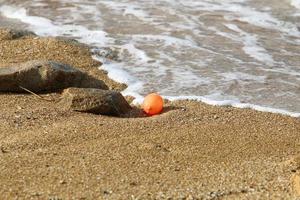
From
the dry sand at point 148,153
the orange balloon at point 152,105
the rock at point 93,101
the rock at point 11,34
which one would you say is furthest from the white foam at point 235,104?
the rock at point 11,34

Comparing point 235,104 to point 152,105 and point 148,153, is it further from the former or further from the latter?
point 148,153

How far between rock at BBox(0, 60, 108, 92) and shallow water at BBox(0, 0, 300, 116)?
1.76 ft

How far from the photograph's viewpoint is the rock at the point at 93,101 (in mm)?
4734

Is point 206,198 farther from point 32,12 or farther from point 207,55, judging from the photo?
point 32,12

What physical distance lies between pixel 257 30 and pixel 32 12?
3483 millimetres

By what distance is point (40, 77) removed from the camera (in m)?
5.26

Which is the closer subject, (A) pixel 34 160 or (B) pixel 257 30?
(A) pixel 34 160

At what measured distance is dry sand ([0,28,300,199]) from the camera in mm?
3227

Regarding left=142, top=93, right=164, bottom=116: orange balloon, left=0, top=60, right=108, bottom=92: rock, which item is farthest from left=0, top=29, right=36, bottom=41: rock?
left=142, top=93, right=164, bottom=116: orange balloon

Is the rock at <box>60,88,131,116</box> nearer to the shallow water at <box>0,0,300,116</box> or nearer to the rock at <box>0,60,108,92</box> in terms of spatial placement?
the rock at <box>0,60,108,92</box>

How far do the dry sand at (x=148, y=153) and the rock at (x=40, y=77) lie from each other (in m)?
0.11

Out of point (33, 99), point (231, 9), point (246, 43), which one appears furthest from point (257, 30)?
point (33, 99)

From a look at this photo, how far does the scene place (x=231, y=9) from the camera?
9.85 m

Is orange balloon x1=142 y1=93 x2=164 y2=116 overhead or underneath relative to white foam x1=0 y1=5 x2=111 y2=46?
overhead
